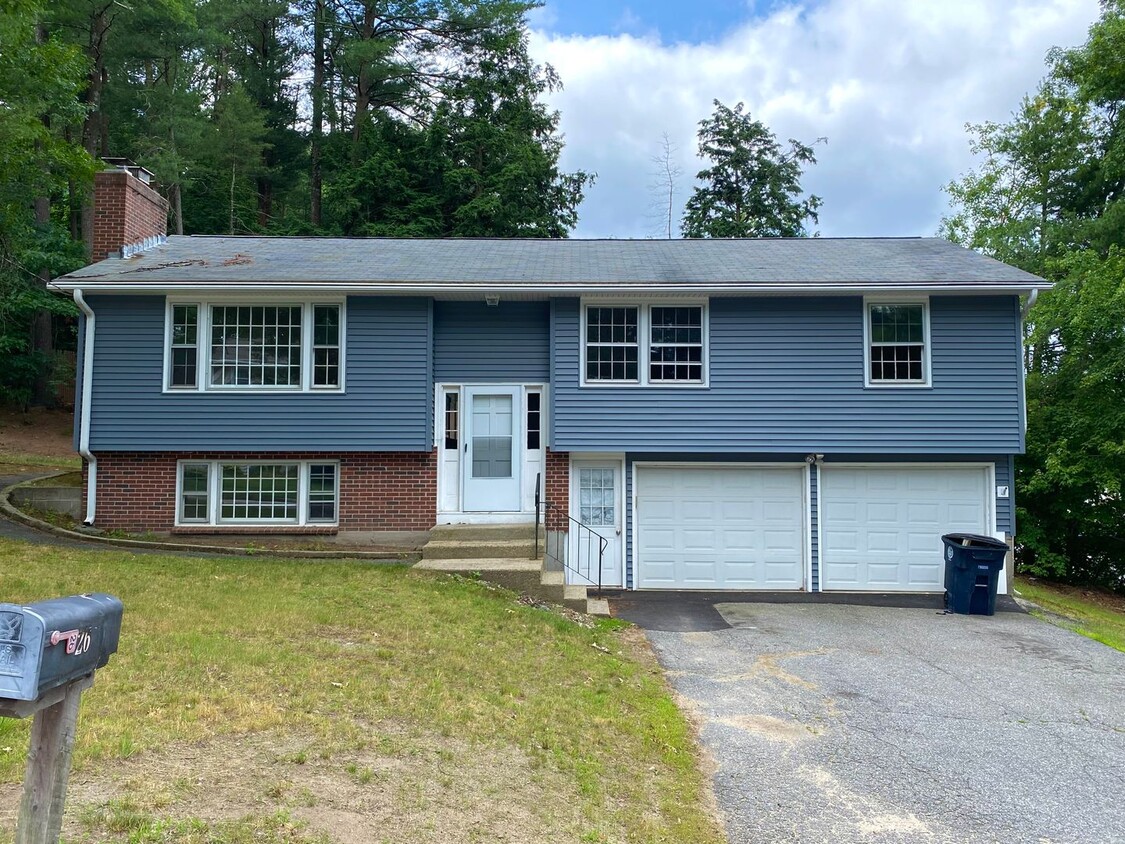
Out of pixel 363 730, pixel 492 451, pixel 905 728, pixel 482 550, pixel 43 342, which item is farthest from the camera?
pixel 43 342

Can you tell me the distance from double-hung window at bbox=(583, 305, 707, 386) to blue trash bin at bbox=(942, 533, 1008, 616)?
174 inches

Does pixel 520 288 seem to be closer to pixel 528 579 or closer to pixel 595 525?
pixel 595 525

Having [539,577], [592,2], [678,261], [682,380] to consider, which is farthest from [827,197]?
[539,577]

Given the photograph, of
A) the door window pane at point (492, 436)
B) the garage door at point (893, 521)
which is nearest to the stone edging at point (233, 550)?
the door window pane at point (492, 436)

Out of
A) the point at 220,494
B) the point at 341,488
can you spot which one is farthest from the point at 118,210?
the point at 341,488

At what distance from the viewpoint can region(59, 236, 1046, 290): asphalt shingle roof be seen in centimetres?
1169

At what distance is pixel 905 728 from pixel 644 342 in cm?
727

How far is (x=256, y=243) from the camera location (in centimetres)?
1455

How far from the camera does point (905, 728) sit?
5.88 metres

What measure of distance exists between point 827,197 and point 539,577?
91.3 feet

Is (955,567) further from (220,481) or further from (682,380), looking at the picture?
(220,481)

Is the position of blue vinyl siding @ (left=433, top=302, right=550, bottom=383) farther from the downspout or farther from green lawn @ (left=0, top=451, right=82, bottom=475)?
green lawn @ (left=0, top=451, right=82, bottom=475)

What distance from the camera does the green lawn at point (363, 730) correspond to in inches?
144

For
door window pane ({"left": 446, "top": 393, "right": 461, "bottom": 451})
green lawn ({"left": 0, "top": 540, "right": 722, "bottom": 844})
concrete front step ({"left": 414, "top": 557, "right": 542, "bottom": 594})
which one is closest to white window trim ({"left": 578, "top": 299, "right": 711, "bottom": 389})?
door window pane ({"left": 446, "top": 393, "right": 461, "bottom": 451})
